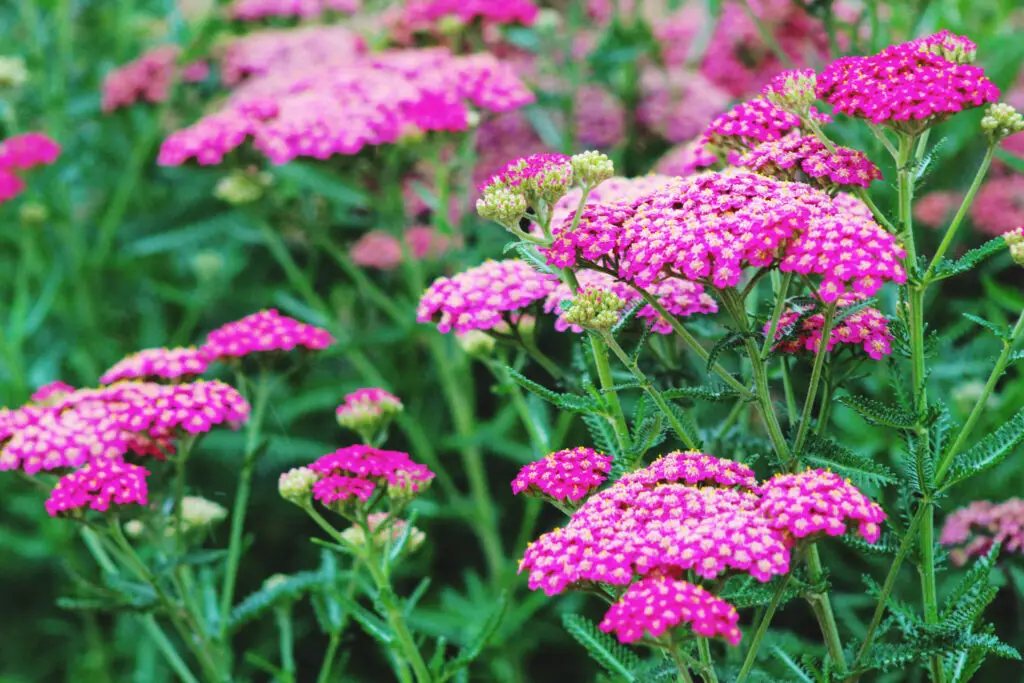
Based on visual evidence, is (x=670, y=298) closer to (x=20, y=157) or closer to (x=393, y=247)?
(x=393, y=247)

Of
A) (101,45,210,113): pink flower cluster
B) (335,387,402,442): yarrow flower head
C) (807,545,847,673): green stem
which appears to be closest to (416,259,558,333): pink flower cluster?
(335,387,402,442): yarrow flower head

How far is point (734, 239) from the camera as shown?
175 cm

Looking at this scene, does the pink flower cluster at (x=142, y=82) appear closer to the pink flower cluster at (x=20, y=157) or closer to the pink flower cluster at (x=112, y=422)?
the pink flower cluster at (x=20, y=157)

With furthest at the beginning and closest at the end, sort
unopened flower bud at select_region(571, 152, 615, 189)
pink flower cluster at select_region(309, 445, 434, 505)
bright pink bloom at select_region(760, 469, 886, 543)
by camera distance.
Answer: pink flower cluster at select_region(309, 445, 434, 505) → unopened flower bud at select_region(571, 152, 615, 189) → bright pink bloom at select_region(760, 469, 886, 543)

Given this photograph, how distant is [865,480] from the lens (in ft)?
6.18

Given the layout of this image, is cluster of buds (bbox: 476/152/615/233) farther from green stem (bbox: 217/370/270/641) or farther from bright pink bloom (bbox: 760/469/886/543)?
green stem (bbox: 217/370/270/641)

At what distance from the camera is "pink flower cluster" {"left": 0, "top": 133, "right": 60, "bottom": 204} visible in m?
3.47

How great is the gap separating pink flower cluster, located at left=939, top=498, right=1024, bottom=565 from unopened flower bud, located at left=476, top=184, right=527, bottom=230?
1.22m

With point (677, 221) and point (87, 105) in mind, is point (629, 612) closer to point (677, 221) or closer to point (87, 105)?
point (677, 221)

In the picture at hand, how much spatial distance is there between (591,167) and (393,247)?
6.79ft

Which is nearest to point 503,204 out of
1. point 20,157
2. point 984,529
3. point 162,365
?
point 162,365

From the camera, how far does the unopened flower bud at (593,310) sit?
181 cm

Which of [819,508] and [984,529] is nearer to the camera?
[819,508]

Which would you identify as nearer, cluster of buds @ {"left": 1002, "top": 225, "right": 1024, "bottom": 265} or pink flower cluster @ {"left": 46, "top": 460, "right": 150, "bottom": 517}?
cluster of buds @ {"left": 1002, "top": 225, "right": 1024, "bottom": 265}
